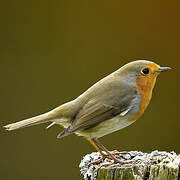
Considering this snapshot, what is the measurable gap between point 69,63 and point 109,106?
2.36 meters

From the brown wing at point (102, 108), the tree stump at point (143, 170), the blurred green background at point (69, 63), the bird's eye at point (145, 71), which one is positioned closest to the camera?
the tree stump at point (143, 170)

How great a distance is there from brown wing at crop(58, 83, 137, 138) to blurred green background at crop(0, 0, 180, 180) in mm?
1992

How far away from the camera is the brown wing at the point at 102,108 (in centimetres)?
390

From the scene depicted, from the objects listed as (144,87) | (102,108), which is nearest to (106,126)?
(102,108)

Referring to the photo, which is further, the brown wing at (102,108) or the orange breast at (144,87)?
the orange breast at (144,87)

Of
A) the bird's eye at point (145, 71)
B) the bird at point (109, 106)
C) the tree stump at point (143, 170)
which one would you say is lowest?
the tree stump at point (143, 170)

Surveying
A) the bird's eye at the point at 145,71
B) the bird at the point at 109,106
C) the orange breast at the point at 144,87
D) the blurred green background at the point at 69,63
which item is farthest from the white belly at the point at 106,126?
the blurred green background at the point at 69,63

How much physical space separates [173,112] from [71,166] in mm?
1423

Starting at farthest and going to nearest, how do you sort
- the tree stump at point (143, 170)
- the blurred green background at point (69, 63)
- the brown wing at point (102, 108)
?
the blurred green background at point (69, 63)
the brown wing at point (102, 108)
the tree stump at point (143, 170)

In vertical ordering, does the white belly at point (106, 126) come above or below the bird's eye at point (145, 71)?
below

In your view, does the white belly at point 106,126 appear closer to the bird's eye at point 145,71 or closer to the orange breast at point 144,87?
the orange breast at point 144,87

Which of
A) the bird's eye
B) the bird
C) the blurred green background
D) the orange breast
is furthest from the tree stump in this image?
the blurred green background

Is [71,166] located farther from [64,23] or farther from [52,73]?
[64,23]

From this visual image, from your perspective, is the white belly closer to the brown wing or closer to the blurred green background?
the brown wing
